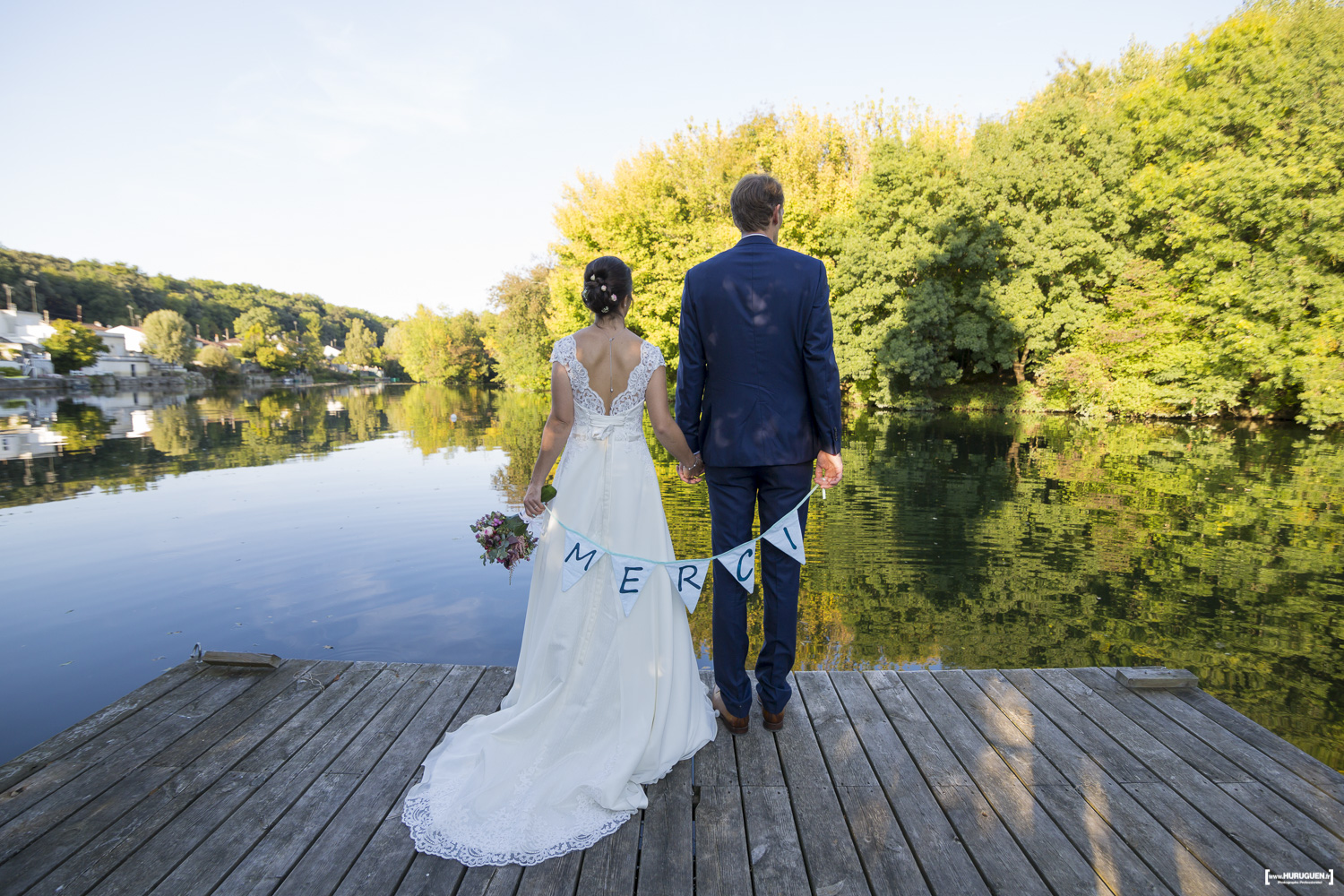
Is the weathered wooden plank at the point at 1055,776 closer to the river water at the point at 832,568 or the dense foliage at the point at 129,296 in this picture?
the river water at the point at 832,568

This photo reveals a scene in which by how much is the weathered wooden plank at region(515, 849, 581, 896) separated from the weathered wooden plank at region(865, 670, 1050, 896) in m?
1.00

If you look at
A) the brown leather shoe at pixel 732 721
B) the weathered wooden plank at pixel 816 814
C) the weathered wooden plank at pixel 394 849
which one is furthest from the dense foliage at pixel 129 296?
the weathered wooden plank at pixel 816 814

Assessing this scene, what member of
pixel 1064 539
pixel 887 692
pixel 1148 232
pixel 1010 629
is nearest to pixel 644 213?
pixel 1148 232

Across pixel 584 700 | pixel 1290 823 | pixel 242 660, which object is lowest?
pixel 1290 823

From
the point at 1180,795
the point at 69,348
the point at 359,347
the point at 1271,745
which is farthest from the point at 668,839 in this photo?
the point at 359,347

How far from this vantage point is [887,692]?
326 cm

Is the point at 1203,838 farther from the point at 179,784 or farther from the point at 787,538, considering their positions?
the point at 179,784

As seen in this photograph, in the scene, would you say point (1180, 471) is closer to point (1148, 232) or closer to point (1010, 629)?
point (1010, 629)

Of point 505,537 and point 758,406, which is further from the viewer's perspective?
point 505,537

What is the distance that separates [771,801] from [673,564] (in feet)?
3.19

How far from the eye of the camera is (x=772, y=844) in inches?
86.4

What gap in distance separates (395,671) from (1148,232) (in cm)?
2674

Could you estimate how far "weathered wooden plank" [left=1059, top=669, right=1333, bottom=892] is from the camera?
7.03 ft

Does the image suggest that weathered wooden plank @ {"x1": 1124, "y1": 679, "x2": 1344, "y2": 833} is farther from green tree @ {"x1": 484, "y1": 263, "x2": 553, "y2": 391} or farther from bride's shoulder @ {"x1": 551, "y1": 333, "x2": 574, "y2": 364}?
green tree @ {"x1": 484, "y1": 263, "x2": 553, "y2": 391}
